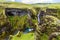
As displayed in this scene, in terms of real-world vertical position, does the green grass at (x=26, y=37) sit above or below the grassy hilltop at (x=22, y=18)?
below

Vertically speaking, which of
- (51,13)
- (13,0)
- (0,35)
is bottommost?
(0,35)

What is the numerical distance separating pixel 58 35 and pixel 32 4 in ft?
3.53

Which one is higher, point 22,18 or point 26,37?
point 22,18

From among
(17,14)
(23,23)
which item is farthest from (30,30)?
(17,14)

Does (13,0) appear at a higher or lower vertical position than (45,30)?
higher

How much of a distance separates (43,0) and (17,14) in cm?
80

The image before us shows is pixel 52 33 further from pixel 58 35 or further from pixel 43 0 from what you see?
pixel 43 0

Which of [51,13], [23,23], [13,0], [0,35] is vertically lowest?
[0,35]

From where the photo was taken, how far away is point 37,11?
15.6ft

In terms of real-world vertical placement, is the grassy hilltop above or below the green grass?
above

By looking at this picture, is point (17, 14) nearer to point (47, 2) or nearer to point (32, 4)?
point (32, 4)

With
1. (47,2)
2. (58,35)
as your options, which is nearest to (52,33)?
(58,35)

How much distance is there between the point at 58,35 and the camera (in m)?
4.61

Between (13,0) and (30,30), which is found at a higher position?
(13,0)
